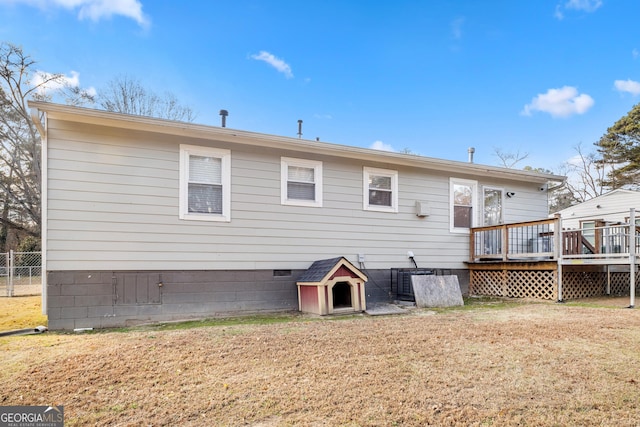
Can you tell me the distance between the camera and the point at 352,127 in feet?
60.5

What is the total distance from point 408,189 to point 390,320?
359cm

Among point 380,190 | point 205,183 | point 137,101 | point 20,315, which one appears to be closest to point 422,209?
point 380,190

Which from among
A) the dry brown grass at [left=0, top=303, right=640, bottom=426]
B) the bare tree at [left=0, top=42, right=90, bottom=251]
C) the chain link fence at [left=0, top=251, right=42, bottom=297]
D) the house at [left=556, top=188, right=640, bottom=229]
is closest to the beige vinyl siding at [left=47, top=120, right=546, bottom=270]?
the dry brown grass at [left=0, top=303, right=640, bottom=426]

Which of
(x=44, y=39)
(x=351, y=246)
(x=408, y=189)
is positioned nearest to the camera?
(x=351, y=246)

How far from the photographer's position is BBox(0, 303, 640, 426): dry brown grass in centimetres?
232

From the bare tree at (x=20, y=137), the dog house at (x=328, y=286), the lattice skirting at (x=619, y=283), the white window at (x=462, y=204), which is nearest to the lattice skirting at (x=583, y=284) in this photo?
the lattice skirting at (x=619, y=283)

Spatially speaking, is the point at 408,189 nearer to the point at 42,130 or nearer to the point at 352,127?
the point at 42,130

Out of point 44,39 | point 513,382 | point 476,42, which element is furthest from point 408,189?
point 44,39

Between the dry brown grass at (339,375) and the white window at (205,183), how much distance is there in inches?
88.0

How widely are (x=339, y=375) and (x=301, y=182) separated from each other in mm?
4749

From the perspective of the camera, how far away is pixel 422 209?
27.1 feet

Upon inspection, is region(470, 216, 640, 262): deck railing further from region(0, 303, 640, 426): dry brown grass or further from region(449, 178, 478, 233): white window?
region(0, 303, 640, 426): dry brown grass

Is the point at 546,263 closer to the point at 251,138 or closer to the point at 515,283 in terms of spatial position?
the point at 515,283

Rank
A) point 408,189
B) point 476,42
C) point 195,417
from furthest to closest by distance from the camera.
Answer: point 476,42 < point 408,189 < point 195,417
